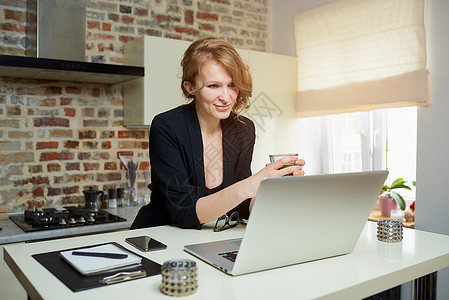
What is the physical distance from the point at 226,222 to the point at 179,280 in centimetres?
70

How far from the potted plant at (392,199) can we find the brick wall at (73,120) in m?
1.87

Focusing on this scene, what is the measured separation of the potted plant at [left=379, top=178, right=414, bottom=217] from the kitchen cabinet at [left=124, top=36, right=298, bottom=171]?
88cm

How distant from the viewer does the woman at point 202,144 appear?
1.60 m

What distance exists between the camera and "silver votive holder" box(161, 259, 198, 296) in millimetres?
938

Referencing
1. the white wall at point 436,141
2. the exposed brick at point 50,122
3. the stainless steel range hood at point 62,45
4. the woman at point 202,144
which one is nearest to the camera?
the woman at point 202,144

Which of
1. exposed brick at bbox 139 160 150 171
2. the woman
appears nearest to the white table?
the woman

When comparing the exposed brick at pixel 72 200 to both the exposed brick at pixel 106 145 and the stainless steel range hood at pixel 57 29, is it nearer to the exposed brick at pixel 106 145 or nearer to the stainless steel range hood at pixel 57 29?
the exposed brick at pixel 106 145

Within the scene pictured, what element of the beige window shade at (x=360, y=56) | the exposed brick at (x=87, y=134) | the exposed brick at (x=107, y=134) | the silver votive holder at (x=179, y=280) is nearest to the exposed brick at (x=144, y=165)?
the exposed brick at (x=107, y=134)

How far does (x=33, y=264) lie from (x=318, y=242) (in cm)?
78

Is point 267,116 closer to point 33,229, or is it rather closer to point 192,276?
point 33,229

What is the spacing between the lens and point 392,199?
131 inches

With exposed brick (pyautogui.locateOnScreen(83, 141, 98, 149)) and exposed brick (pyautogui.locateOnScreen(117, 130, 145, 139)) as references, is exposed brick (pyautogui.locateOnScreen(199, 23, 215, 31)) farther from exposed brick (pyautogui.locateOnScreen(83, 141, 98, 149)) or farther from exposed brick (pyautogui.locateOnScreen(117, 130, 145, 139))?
exposed brick (pyautogui.locateOnScreen(83, 141, 98, 149))

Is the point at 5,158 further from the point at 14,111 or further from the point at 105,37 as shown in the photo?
the point at 105,37

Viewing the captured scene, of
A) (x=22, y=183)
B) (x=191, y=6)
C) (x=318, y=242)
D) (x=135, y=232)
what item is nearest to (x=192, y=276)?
(x=318, y=242)
